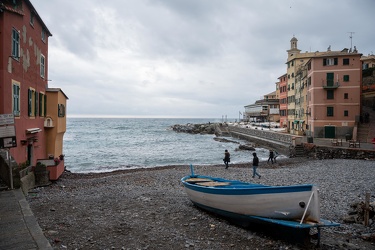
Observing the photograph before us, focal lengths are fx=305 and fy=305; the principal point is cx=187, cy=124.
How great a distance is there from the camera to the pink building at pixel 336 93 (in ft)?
136

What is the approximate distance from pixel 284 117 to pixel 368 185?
5256 centimetres

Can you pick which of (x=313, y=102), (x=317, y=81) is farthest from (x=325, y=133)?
(x=317, y=81)

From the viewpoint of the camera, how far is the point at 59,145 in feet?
81.3

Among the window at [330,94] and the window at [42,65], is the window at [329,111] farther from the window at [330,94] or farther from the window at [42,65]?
the window at [42,65]

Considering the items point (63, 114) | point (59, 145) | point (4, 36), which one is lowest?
point (59, 145)

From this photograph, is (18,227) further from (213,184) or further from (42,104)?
(42,104)

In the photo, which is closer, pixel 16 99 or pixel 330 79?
pixel 16 99

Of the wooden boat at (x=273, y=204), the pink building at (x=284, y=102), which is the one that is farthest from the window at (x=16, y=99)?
the pink building at (x=284, y=102)

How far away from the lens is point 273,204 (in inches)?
382

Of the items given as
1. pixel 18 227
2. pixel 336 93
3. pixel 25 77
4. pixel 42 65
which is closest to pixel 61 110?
pixel 42 65

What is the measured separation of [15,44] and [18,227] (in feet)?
38.6

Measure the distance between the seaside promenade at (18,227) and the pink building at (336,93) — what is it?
40.3 metres

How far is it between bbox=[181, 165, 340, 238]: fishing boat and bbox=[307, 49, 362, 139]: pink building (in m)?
35.2

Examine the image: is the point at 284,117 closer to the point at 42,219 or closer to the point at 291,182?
the point at 291,182
